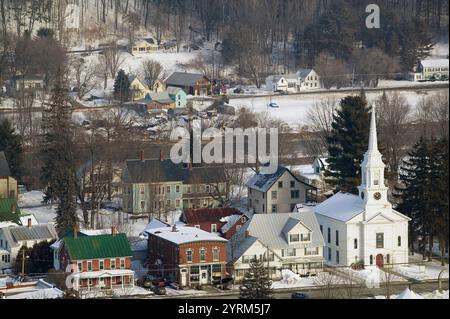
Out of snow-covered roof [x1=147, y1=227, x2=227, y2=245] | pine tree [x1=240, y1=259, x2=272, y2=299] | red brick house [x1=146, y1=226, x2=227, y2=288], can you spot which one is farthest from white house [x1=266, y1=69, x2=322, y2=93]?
pine tree [x1=240, y1=259, x2=272, y2=299]

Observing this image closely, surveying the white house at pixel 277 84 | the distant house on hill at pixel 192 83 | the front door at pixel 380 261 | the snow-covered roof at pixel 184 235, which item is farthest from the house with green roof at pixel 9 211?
the white house at pixel 277 84

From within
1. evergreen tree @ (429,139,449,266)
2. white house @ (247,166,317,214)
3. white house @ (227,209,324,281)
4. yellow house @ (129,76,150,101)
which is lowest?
white house @ (227,209,324,281)

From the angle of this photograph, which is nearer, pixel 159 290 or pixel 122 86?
pixel 159 290

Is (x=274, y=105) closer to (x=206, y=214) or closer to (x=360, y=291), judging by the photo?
(x=206, y=214)

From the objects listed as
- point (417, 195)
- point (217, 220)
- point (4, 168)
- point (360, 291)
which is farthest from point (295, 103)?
point (360, 291)

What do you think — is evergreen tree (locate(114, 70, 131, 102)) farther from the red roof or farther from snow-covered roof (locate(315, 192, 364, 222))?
snow-covered roof (locate(315, 192, 364, 222))
